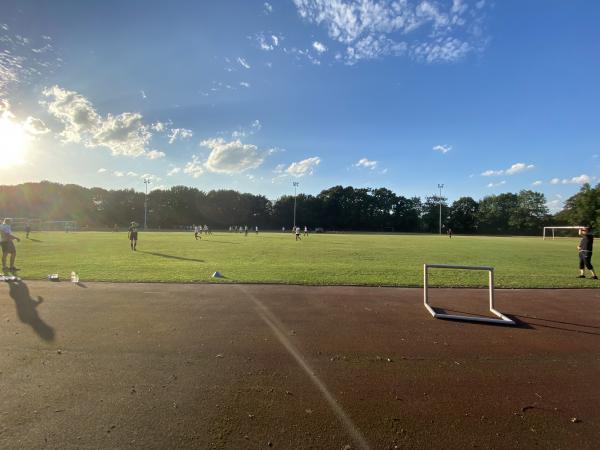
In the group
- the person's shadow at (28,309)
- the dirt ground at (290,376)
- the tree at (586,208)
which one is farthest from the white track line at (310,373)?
the tree at (586,208)

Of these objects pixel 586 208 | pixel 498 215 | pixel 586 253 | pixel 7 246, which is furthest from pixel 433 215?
pixel 7 246

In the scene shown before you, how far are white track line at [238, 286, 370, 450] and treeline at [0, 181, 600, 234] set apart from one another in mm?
96418

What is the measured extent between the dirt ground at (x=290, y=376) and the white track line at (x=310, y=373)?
0.02 m

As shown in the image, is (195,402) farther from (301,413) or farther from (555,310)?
(555,310)

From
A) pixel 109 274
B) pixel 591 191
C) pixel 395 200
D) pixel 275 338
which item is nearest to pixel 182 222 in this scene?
pixel 395 200

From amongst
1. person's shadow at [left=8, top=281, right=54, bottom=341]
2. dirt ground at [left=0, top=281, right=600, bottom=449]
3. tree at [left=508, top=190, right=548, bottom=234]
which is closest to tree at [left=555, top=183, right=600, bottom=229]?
tree at [left=508, top=190, right=548, bottom=234]

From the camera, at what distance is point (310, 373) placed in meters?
4.28

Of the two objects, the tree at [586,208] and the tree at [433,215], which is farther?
the tree at [433,215]

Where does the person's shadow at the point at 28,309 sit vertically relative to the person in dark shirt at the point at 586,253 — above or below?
below

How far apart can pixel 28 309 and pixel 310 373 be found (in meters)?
6.53

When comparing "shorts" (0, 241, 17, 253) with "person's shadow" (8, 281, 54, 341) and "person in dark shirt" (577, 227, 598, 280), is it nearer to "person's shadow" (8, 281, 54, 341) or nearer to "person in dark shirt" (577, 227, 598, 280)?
"person's shadow" (8, 281, 54, 341)

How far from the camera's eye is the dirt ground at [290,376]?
10.2ft

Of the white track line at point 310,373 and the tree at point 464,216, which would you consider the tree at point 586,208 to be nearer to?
the tree at point 464,216

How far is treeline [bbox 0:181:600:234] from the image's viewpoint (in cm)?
9088
